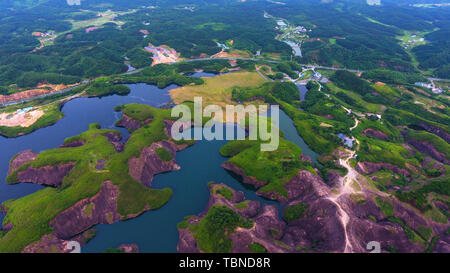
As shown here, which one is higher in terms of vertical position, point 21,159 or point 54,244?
point 21,159

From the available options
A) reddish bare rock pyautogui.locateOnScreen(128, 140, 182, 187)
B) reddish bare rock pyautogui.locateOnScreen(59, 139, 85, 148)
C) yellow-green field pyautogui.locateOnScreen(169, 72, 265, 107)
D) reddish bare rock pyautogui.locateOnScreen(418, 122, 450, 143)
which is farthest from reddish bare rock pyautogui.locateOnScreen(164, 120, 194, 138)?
reddish bare rock pyautogui.locateOnScreen(418, 122, 450, 143)

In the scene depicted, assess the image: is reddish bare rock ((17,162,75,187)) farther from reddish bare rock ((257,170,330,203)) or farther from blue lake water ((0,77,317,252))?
reddish bare rock ((257,170,330,203))

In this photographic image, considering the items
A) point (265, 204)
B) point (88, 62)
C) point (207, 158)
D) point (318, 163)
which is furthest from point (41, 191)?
point (88, 62)

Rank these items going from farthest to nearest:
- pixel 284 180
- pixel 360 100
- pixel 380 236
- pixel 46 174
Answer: pixel 360 100 → pixel 46 174 → pixel 284 180 → pixel 380 236

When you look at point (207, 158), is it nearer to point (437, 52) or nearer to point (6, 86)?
point (6, 86)

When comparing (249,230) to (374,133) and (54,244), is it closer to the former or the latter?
(54,244)

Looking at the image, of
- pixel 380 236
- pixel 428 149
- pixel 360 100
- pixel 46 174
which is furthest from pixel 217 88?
pixel 380 236
